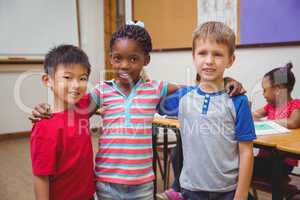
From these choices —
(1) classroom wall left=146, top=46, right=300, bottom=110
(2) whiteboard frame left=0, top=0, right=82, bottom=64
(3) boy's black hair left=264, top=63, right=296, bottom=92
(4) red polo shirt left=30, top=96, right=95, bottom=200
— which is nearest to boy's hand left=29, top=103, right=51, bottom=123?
(4) red polo shirt left=30, top=96, right=95, bottom=200

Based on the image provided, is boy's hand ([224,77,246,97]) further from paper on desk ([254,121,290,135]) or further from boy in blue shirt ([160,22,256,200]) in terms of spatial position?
paper on desk ([254,121,290,135])

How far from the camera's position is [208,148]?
114cm

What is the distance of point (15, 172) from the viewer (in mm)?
3402

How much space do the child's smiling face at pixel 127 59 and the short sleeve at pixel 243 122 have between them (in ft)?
1.26

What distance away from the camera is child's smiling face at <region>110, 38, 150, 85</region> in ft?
3.79

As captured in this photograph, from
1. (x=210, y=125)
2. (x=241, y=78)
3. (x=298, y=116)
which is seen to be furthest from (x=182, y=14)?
(x=210, y=125)

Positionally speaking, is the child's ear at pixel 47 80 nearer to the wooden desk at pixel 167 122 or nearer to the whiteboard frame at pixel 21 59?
the wooden desk at pixel 167 122

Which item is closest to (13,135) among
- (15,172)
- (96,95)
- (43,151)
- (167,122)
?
(15,172)

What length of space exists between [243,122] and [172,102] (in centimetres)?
30

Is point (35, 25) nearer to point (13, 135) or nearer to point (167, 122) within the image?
point (13, 135)

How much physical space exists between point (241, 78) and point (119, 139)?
243 cm

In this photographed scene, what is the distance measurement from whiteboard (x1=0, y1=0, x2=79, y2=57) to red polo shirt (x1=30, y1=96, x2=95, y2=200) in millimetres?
3930

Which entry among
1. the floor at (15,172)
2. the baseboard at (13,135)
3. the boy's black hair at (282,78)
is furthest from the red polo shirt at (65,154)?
the baseboard at (13,135)

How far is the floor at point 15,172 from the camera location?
277cm
